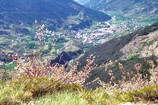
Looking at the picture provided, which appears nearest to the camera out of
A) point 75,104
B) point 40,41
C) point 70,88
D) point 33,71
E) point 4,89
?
point 75,104

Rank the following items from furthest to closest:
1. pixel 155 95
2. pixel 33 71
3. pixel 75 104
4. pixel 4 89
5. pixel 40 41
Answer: pixel 40 41
pixel 33 71
pixel 155 95
pixel 4 89
pixel 75 104

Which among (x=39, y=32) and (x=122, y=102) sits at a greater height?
(x=39, y=32)

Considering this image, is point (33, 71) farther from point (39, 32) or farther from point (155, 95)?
point (155, 95)

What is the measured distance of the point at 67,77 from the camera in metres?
12.6

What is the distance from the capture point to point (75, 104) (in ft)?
26.9

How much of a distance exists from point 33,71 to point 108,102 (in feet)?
14.7

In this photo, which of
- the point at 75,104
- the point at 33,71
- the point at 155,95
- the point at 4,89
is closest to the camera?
the point at 75,104

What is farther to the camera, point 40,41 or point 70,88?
point 40,41

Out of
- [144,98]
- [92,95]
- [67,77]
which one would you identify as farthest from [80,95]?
[67,77]

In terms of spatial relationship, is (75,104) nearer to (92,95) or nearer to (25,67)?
(92,95)

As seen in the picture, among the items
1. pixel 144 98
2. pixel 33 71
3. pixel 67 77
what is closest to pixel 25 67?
pixel 33 71

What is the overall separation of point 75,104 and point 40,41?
18.6 ft

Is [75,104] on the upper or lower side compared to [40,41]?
lower

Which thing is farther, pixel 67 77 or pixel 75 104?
pixel 67 77
